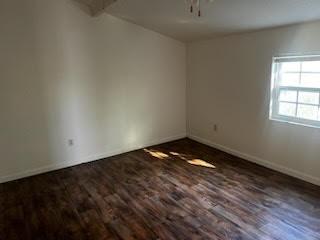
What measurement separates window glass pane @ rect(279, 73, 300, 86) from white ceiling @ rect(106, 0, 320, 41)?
26.1 inches

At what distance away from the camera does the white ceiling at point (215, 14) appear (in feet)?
7.97

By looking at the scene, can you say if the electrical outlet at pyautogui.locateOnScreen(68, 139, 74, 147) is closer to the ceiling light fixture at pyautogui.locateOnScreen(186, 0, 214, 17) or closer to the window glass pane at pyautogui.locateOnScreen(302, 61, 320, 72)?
the ceiling light fixture at pyautogui.locateOnScreen(186, 0, 214, 17)

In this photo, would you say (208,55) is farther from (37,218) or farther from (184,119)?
(37,218)

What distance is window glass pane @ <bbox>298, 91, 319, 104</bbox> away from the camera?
2.93 metres

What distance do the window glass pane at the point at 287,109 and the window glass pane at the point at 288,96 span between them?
56mm

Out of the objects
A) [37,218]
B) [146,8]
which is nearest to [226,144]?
[146,8]

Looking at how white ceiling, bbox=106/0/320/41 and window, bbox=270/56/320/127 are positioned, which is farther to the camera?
window, bbox=270/56/320/127

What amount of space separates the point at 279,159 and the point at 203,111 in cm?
162

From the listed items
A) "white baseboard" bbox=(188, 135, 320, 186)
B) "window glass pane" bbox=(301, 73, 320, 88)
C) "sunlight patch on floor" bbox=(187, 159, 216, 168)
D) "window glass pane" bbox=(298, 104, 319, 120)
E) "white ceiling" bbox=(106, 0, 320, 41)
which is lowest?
"sunlight patch on floor" bbox=(187, 159, 216, 168)

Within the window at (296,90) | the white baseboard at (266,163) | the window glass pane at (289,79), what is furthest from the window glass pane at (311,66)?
the white baseboard at (266,163)

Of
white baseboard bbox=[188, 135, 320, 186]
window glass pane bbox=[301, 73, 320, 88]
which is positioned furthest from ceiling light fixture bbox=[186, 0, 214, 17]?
white baseboard bbox=[188, 135, 320, 186]

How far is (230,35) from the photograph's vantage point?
3.71 m

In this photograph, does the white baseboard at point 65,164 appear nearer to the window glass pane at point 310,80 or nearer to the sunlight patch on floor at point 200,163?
the sunlight patch on floor at point 200,163

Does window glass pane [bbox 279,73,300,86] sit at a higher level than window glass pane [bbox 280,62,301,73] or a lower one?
lower
